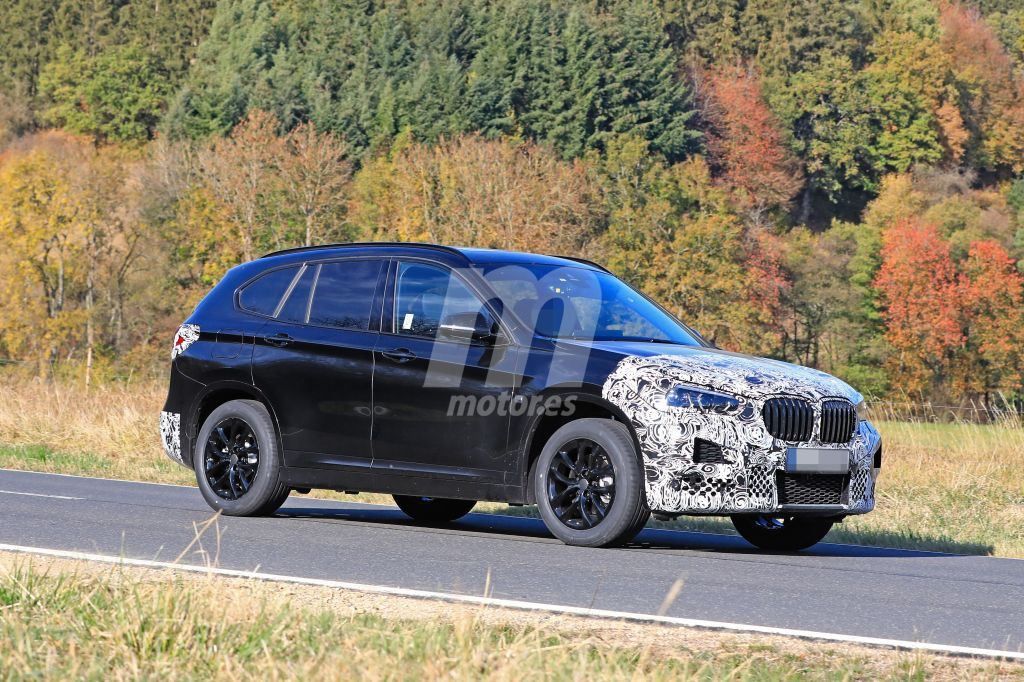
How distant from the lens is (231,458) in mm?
11523

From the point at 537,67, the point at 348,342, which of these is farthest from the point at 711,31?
the point at 348,342

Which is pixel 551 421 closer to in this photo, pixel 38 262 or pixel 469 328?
pixel 469 328

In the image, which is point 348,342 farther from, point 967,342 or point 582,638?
point 967,342

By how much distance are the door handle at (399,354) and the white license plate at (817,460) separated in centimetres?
260

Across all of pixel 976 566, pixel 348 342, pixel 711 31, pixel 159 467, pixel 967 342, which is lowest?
pixel 967 342

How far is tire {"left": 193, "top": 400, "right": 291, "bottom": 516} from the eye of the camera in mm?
11203

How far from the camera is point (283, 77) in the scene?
120875 mm

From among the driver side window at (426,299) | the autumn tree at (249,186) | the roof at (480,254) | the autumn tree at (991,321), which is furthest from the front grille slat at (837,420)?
the autumn tree at (991,321)

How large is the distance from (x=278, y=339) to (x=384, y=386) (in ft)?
3.80

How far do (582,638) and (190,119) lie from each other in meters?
112

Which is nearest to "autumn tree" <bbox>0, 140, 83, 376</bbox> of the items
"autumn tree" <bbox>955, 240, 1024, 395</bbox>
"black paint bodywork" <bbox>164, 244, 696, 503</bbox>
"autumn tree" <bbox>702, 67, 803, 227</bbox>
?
"autumn tree" <bbox>702, 67, 803, 227</bbox>

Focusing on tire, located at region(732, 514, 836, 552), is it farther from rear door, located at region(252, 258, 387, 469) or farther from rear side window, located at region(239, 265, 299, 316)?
rear side window, located at region(239, 265, 299, 316)

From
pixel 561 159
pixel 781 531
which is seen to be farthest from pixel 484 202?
pixel 781 531

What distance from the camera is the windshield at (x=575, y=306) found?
1027 cm
